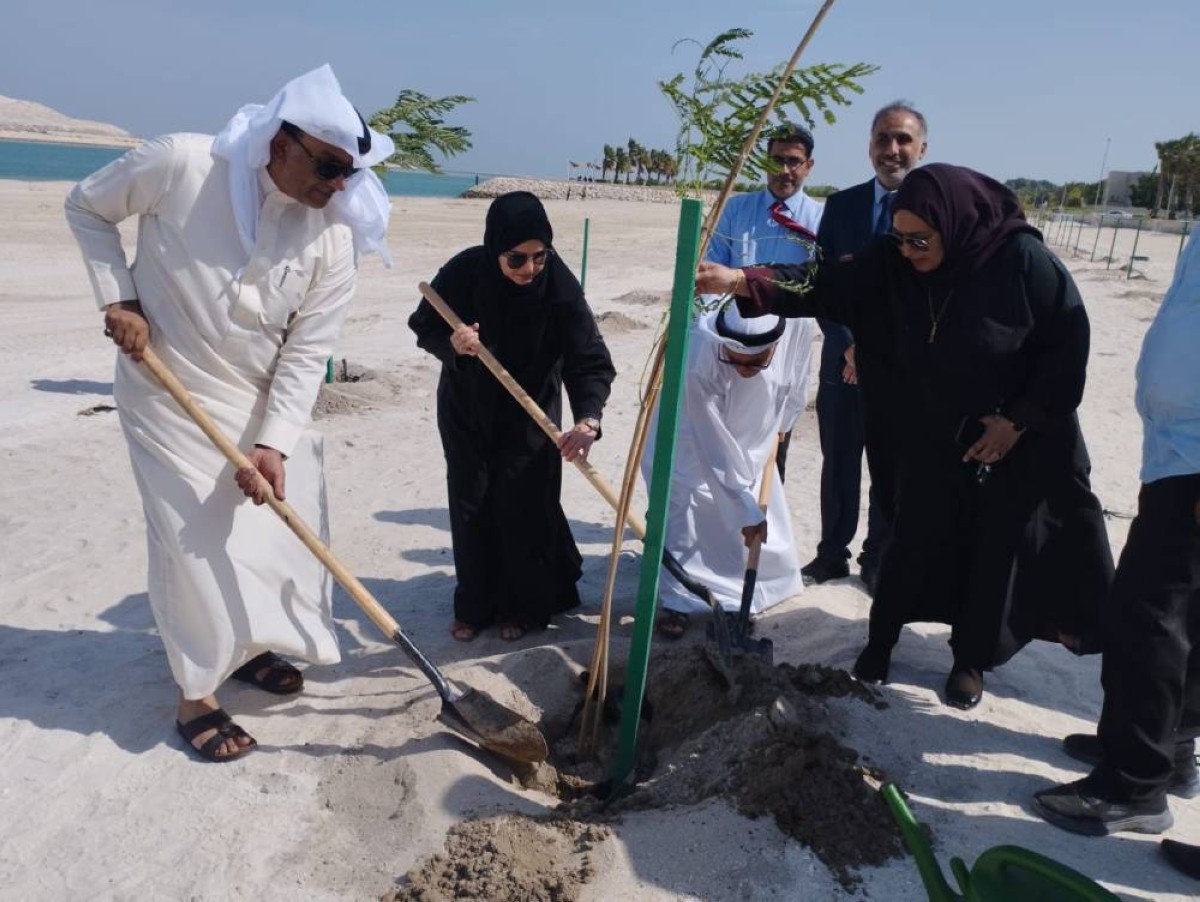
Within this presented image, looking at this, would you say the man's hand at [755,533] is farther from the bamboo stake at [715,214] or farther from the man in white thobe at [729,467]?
the bamboo stake at [715,214]

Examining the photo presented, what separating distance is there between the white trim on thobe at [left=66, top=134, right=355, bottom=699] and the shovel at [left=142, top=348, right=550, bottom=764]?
12cm

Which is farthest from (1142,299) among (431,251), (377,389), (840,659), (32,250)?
(32,250)

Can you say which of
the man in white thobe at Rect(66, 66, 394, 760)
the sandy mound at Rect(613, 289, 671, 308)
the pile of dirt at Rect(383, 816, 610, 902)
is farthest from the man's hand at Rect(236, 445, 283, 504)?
the sandy mound at Rect(613, 289, 671, 308)

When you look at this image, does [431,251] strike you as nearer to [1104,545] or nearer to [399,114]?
[399,114]

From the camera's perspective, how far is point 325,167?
116 inches

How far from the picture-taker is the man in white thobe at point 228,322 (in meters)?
3.01

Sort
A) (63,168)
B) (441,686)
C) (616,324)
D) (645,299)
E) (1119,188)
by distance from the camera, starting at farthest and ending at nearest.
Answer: (1119,188)
(63,168)
(645,299)
(616,324)
(441,686)

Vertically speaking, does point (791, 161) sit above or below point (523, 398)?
above

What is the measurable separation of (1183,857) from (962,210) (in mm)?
1988

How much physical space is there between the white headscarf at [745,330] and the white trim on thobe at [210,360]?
1.51m

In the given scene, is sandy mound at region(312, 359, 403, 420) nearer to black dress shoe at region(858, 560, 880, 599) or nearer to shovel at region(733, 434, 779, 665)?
shovel at region(733, 434, 779, 665)

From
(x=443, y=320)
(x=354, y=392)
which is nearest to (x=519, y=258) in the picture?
(x=443, y=320)

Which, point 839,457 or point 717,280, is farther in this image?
point 839,457

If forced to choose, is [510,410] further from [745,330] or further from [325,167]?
[325,167]
